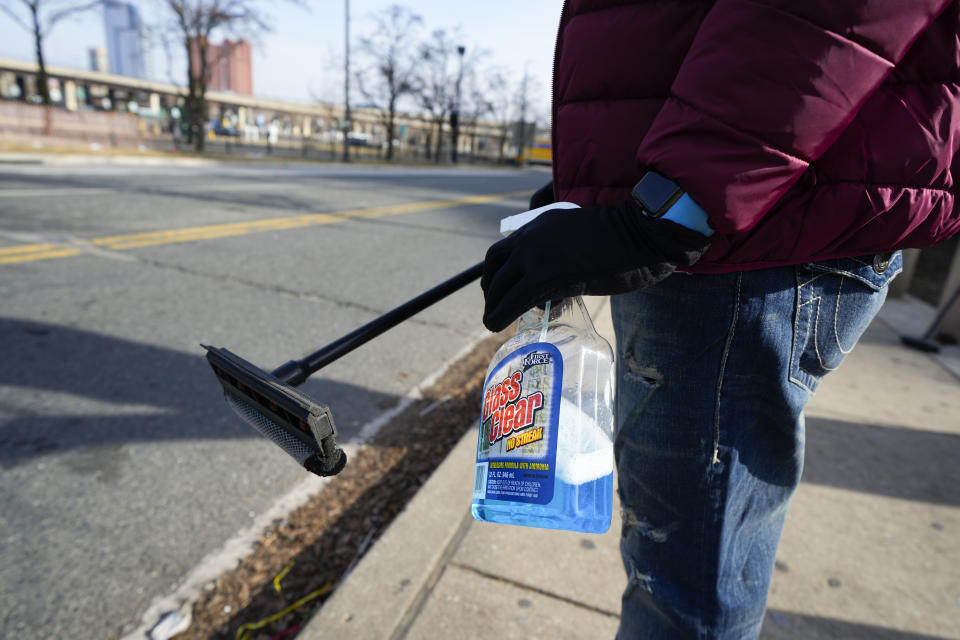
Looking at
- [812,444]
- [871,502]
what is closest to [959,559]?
[871,502]

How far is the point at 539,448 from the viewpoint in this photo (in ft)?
3.30

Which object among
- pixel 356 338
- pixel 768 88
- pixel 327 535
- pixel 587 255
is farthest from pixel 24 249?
pixel 768 88

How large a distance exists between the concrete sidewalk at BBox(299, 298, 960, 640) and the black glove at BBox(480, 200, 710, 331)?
1.11 metres

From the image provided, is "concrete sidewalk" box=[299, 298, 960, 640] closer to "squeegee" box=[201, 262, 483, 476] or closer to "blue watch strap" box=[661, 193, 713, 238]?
"squeegee" box=[201, 262, 483, 476]

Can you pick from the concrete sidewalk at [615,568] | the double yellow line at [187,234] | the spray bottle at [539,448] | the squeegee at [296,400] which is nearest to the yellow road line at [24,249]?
the double yellow line at [187,234]

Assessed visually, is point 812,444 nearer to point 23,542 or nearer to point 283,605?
point 283,605

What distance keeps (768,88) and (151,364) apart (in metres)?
3.36

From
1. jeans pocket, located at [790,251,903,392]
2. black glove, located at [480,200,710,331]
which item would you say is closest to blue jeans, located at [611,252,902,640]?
jeans pocket, located at [790,251,903,392]

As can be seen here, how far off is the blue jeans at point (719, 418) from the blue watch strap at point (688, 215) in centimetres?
15

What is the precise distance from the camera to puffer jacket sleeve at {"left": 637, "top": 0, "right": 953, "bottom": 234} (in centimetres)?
78

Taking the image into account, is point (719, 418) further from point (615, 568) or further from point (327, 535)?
point (327, 535)

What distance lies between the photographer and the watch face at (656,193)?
2.83ft

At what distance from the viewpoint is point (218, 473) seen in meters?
2.36

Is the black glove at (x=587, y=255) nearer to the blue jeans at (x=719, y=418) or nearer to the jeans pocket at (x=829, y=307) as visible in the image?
the blue jeans at (x=719, y=418)
